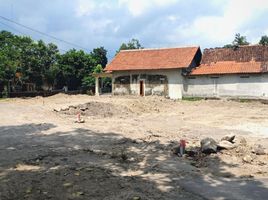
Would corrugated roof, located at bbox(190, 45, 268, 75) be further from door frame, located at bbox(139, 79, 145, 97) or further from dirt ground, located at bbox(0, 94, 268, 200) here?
dirt ground, located at bbox(0, 94, 268, 200)

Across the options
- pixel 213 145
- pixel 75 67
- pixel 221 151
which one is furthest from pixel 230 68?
pixel 213 145

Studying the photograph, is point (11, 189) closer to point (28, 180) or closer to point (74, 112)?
point (28, 180)

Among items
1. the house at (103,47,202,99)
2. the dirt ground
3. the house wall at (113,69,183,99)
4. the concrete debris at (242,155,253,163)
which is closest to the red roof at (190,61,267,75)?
the house at (103,47,202,99)

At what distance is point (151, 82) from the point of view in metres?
42.9

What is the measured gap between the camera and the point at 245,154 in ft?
44.6

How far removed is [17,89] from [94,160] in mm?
Result: 36295

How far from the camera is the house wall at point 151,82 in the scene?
41656 mm

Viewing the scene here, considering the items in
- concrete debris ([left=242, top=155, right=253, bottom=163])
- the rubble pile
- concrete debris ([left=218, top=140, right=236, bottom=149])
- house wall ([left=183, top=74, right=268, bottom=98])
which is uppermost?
house wall ([left=183, top=74, right=268, bottom=98])

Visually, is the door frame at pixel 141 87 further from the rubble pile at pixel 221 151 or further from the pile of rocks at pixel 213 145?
the rubble pile at pixel 221 151

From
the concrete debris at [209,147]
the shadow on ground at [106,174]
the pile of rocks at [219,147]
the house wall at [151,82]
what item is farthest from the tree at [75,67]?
the concrete debris at [209,147]

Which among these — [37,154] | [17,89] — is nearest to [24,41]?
[17,89]

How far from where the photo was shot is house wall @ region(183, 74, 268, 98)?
37.8 m

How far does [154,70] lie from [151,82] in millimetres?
1374

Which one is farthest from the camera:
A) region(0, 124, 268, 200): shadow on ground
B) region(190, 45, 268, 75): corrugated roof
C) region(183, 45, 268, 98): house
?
region(190, 45, 268, 75): corrugated roof
